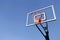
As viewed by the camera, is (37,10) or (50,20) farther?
(37,10)

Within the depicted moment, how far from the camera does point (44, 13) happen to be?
18188 mm

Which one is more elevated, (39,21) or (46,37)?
(39,21)

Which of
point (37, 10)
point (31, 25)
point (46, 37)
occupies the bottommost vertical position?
point (46, 37)

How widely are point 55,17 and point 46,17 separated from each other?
1.23 metres

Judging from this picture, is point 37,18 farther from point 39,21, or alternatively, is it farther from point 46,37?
point 46,37

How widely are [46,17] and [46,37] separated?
71.1 inches

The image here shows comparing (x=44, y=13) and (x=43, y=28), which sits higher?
(x=44, y=13)

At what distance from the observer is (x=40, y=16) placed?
18.5 metres

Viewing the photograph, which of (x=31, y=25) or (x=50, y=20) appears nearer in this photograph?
(x=50, y=20)

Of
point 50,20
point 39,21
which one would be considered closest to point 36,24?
point 39,21

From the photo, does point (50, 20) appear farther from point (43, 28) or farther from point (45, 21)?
point (43, 28)

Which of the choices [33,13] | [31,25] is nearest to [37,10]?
[33,13]

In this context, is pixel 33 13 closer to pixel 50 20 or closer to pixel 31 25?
pixel 31 25

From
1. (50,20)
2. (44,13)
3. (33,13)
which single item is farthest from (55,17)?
(33,13)
